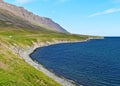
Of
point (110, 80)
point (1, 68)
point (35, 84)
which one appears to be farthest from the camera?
point (110, 80)

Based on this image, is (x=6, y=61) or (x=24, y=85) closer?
(x=24, y=85)

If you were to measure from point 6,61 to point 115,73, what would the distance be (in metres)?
40.0

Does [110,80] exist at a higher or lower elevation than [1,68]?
lower

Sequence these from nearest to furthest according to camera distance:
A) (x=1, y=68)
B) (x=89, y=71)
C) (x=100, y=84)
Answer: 1. (x=1, y=68)
2. (x=100, y=84)
3. (x=89, y=71)

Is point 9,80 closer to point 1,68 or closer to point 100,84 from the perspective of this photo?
point 1,68

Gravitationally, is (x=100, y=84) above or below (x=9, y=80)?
below

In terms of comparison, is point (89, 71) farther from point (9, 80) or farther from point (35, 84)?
point (9, 80)

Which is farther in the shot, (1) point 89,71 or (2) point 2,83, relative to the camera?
(1) point 89,71

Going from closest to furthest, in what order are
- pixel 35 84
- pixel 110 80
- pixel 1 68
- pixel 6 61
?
pixel 35 84, pixel 1 68, pixel 6 61, pixel 110 80

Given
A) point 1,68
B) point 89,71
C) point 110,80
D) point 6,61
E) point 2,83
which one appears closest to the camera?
point 2,83

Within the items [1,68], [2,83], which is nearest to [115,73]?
[1,68]

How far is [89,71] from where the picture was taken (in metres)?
92.8

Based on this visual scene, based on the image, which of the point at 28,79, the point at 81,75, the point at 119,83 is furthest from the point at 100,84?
the point at 28,79

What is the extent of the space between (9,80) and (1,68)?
912 cm
